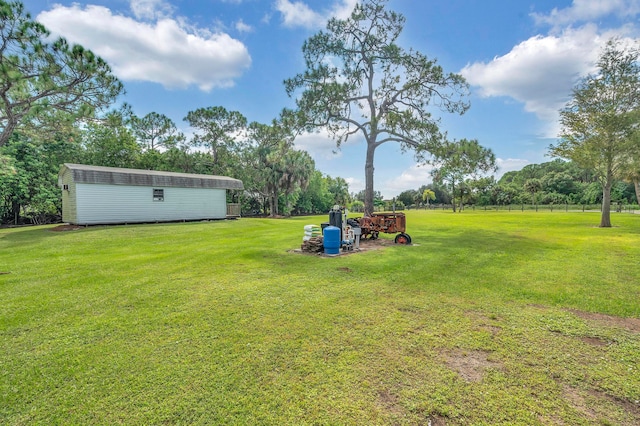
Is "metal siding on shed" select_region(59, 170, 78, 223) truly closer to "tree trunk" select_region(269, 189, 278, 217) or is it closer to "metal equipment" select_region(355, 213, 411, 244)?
"metal equipment" select_region(355, 213, 411, 244)

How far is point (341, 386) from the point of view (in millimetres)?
2535

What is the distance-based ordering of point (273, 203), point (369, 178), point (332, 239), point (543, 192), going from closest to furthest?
point (332, 239)
point (369, 178)
point (273, 203)
point (543, 192)

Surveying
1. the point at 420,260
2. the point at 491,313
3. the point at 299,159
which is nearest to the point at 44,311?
the point at 491,313

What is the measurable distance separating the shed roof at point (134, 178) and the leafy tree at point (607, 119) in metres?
24.4

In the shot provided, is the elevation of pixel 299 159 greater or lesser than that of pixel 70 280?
greater

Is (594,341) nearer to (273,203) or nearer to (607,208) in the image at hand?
(607,208)

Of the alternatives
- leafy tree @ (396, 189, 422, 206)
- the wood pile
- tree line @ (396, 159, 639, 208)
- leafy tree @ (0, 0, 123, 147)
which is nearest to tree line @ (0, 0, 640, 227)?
leafy tree @ (0, 0, 123, 147)

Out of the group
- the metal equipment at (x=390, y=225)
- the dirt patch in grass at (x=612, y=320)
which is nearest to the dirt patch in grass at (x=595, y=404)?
the dirt patch in grass at (x=612, y=320)

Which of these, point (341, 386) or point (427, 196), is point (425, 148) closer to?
point (341, 386)

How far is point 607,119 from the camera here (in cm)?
1557

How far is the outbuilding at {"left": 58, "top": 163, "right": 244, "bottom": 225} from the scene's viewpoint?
16.0 meters

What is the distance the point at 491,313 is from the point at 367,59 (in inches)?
590

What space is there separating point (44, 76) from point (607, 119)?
2661 cm

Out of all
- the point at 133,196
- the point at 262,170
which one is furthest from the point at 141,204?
the point at 262,170
